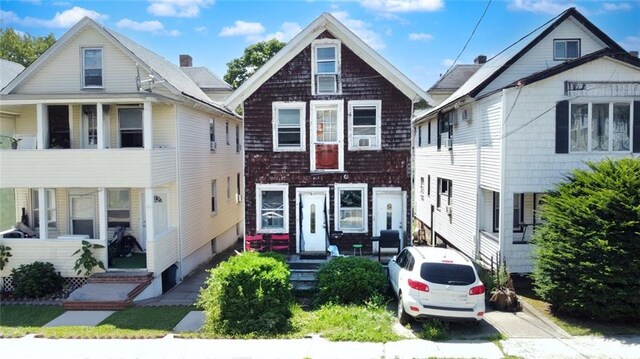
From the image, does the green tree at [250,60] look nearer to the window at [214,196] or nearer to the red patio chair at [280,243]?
the window at [214,196]

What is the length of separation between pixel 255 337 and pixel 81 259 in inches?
302

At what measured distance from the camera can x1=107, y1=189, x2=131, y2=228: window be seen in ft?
57.2

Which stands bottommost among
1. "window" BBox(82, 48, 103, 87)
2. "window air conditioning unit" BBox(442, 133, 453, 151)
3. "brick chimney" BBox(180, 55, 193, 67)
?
"window air conditioning unit" BBox(442, 133, 453, 151)

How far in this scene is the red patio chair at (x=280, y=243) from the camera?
53.5 feet

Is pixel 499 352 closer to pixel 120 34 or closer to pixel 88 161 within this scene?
pixel 88 161

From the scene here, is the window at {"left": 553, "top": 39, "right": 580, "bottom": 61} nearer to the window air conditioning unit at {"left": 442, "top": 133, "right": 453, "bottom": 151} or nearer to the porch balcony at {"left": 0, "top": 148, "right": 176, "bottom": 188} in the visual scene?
the window air conditioning unit at {"left": 442, "top": 133, "right": 453, "bottom": 151}

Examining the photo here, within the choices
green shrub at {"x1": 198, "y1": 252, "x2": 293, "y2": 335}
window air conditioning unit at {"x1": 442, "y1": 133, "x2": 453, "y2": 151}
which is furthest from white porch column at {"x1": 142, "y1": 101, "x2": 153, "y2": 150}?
window air conditioning unit at {"x1": 442, "y1": 133, "x2": 453, "y2": 151}

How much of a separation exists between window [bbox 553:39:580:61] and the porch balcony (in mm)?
15689

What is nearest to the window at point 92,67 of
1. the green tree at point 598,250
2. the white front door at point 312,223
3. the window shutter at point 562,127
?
the white front door at point 312,223

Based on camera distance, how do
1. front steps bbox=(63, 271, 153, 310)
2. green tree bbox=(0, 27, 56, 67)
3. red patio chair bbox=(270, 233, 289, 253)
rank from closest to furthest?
front steps bbox=(63, 271, 153, 310) < red patio chair bbox=(270, 233, 289, 253) < green tree bbox=(0, 27, 56, 67)

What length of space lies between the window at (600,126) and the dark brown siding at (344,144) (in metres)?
5.26

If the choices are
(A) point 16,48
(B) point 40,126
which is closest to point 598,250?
(B) point 40,126

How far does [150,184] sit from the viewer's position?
14.8 meters

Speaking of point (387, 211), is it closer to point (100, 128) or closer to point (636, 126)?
point (636, 126)
